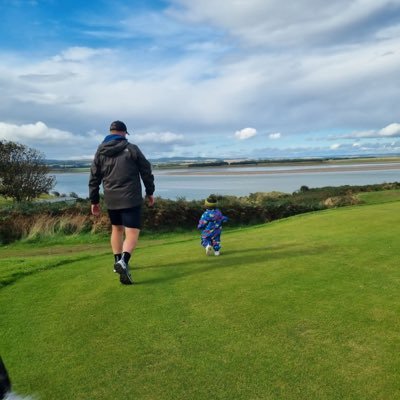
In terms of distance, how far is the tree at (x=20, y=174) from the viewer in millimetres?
40875

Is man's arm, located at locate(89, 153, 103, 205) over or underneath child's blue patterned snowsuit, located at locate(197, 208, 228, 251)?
over

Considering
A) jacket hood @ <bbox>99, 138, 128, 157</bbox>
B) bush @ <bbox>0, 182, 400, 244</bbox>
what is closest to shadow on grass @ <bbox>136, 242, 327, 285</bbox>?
jacket hood @ <bbox>99, 138, 128, 157</bbox>

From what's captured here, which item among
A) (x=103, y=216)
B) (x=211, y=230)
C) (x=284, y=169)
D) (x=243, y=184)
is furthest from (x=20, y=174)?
(x=284, y=169)

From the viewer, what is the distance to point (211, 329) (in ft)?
14.1

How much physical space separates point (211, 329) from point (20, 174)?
40455mm

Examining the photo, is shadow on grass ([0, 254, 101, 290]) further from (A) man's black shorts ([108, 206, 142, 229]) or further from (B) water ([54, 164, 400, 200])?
(B) water ([54, 164, 400, 200])

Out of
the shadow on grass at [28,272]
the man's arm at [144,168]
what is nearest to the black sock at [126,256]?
the man's arm at [144,168]

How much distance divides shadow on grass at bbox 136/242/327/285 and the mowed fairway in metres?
0.04

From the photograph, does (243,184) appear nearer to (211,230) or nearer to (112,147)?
(211,230)

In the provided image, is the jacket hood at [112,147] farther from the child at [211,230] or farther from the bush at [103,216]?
the bush at [103,216]

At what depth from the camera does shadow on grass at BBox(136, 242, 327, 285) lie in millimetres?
6543

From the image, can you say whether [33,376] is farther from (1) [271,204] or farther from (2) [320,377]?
(1) [271,204]

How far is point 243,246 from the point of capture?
895cm

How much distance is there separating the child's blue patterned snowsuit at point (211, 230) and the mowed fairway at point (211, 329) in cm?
102
